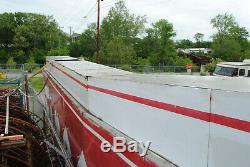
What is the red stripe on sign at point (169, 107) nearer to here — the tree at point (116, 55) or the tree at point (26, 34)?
the tree at point (116, 55)

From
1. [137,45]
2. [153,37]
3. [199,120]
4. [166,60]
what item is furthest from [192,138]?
[137,45]

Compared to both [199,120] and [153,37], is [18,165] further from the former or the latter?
[153,37]

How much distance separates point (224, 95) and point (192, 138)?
420 mm

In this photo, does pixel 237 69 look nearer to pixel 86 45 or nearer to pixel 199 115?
pixel 199 115

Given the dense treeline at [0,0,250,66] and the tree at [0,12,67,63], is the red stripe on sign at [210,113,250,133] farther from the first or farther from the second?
the tree at [0,12,67,63]

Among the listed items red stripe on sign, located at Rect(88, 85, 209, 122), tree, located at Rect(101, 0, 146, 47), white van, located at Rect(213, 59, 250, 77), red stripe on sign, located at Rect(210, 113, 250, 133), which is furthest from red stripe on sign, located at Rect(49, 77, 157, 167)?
tree, located at Rect(101, 0, 146, 47)

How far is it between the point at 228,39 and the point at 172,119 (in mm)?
58802

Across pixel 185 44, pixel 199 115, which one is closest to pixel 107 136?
pixel 199 115

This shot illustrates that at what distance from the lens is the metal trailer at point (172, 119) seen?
189 cm

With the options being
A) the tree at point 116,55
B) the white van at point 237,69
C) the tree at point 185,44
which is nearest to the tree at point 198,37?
the tree at point 185,44

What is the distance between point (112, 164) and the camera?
3232 millimetres

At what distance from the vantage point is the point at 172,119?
2398mm

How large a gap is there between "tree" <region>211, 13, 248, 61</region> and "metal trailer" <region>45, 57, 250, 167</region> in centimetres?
5328

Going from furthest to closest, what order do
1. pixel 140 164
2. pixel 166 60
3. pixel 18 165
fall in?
pixel 166 60 < pixel 18 165 < pixel 140 164
